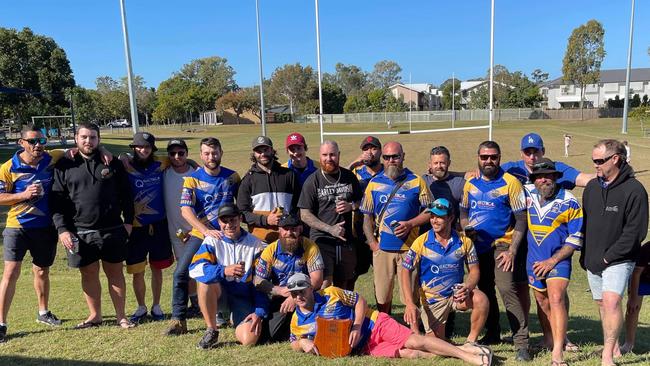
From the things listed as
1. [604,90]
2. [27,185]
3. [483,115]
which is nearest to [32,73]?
[27,185]

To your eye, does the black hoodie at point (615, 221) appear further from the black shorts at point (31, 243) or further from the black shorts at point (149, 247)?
the black shorts at point (31, 243)

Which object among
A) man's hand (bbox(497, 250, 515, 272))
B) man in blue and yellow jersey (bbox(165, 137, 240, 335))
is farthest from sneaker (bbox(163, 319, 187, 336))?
man's hand (bbox(497, 250, 515, 272))

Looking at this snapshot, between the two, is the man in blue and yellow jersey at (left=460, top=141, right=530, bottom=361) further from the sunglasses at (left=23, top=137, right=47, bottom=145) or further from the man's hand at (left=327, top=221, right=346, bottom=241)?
the sunglasses at (left=23, top=137, right=47, bottom=145)

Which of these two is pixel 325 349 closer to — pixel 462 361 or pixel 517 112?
pixel 462 361

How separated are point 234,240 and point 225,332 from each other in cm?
108

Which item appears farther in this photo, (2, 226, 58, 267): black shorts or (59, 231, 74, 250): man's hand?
(2, 226, 58, 267): black shorts

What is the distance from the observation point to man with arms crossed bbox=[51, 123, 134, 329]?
16.6ft

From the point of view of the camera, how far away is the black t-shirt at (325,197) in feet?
16.8

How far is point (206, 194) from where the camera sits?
5.26 meters

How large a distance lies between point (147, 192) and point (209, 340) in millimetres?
1957

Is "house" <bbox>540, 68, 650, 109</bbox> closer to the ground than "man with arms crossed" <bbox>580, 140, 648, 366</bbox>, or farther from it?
farther from it

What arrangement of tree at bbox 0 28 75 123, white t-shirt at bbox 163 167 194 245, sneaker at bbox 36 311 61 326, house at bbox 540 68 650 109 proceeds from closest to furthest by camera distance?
1. sneaker at bbox 36 311 61 326
2. white t-shirt at bbox 163 167 194 245
3. tree at bbox 0 28 75 123
4. house at bbox 540 68 650 109

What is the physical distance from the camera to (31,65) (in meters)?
47.2

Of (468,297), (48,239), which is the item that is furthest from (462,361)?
(48,239)
